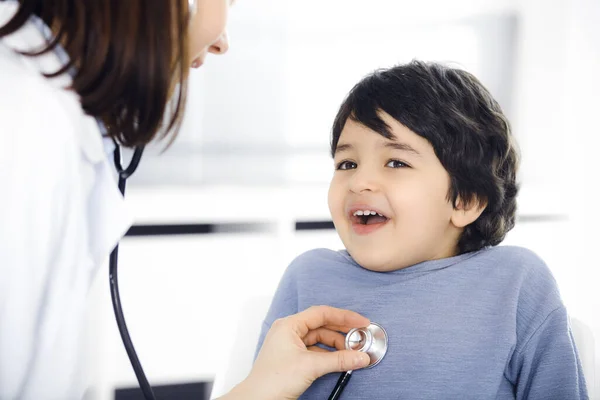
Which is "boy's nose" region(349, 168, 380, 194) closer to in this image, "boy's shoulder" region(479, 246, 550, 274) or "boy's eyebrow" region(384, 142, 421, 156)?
"boy's eyebrow" region(384, 142, 421, 156)

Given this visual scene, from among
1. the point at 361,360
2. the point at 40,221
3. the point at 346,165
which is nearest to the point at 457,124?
the point at 346,165

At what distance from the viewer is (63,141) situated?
69cm

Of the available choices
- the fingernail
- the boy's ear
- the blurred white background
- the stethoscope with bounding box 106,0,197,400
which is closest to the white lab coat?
the stethoscope with bounding box 106,0,197,400

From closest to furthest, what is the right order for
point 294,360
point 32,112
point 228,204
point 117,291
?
point 32,112 → point 294,360 → point 117,291 → point 228,204

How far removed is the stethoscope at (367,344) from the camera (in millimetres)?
938

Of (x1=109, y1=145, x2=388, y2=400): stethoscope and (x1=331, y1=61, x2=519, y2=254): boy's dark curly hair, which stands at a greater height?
(x1=331, y1=61, x2=519, y2=254): boy's dark curly hair

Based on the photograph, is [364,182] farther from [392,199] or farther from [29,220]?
[29,220]

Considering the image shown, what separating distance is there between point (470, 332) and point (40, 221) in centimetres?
67

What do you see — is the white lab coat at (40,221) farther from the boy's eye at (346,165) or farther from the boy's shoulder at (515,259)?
the boy's shoulder at (515,259)

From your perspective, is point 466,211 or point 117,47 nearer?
point 117,47

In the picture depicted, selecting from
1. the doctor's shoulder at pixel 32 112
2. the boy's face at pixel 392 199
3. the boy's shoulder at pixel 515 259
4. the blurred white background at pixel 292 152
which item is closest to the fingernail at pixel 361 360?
the boy's face at pixel 392 199

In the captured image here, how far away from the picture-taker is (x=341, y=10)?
2.05 metres

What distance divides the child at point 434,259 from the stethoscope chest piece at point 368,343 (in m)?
0.02

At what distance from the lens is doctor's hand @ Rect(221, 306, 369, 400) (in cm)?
86
